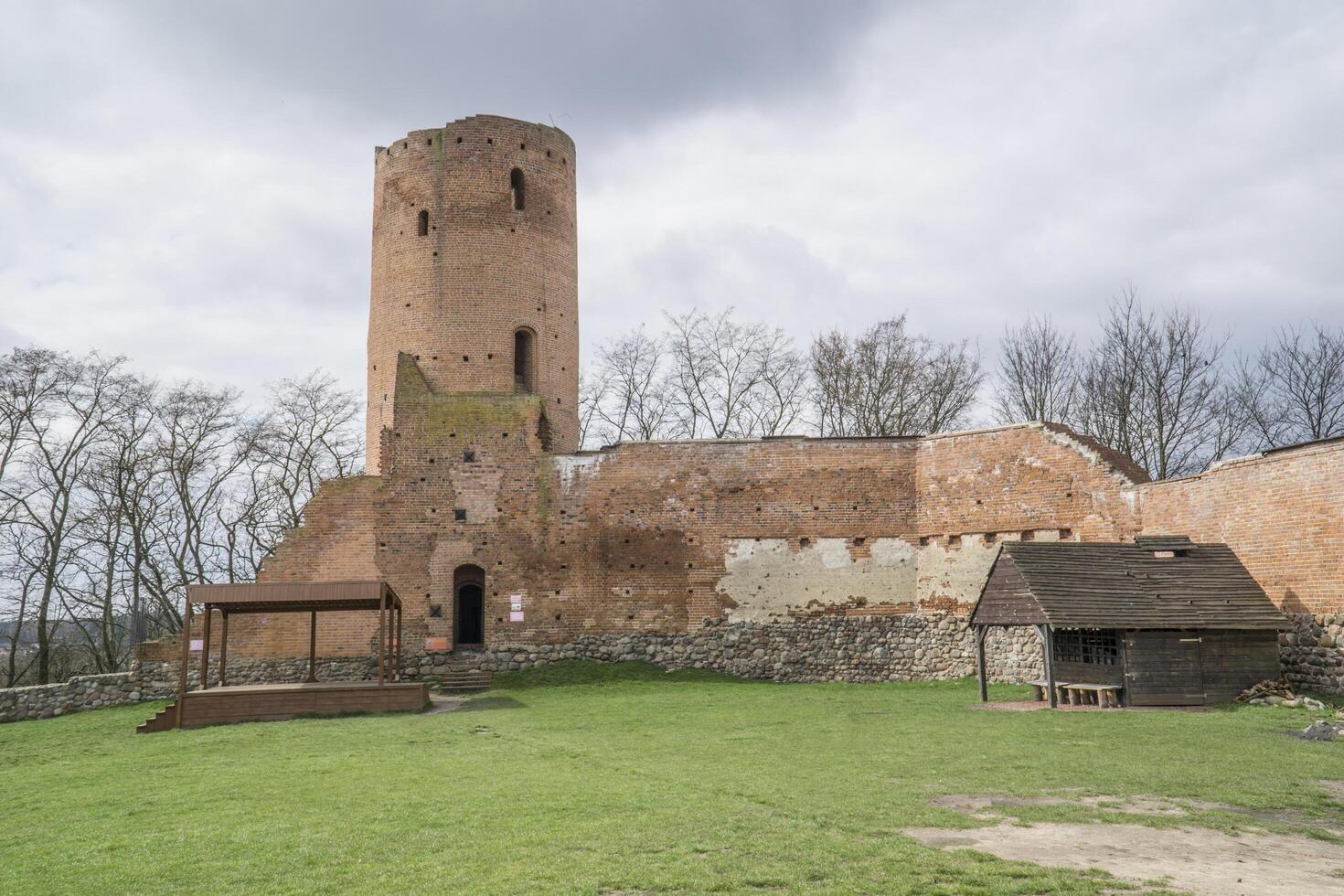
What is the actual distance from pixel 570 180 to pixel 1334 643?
19948mm

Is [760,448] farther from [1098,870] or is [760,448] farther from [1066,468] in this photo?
[1098,870]

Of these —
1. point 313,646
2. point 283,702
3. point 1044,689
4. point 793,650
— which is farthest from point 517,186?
point 1044,689

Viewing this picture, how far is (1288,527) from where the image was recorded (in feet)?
56.0

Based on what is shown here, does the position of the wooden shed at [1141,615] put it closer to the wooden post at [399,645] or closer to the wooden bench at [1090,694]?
the wooden bench at [1090,694]

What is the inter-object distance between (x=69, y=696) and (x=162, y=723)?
520 cm

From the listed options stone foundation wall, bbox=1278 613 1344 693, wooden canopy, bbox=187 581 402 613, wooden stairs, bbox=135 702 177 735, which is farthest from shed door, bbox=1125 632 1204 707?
wooden stairs, bbox=135 702 177 735

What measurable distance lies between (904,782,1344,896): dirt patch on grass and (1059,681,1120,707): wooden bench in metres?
7.79

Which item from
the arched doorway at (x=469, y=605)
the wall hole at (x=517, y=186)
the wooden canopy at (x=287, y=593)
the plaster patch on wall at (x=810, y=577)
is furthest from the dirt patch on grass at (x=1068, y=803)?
the wall hole at (x=517, y=186)

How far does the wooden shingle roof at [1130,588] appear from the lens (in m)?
16.4

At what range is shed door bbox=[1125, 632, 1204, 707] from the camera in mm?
16125

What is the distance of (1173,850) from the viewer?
7297mm

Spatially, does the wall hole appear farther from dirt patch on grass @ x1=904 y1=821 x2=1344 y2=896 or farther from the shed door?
dirt patch on grass @ x1=904 y1=821 x2=1344 y2=896

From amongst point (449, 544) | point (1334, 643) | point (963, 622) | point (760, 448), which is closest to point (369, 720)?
point (449, 544)

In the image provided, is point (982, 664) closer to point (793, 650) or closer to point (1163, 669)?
point (1163, 669)
